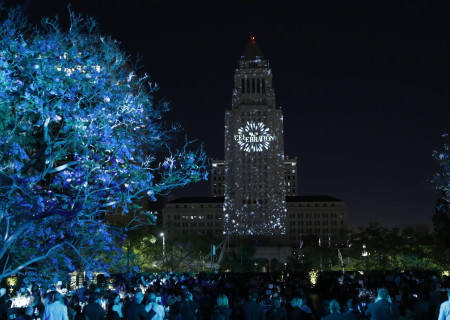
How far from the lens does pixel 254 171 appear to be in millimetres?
120500

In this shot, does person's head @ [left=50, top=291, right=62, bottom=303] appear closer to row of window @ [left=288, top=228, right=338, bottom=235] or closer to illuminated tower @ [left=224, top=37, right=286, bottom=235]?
illuminated tower @ [left=224, top=37, right=286, bottom=235]

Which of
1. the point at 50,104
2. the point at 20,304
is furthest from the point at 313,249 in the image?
the point at 50,104

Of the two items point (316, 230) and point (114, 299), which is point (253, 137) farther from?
point (114, 299)

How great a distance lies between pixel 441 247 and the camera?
194 ft

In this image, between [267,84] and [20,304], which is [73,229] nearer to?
[20,304]

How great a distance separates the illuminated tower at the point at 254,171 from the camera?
118062 millimetres

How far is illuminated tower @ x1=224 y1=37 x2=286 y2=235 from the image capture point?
387ft

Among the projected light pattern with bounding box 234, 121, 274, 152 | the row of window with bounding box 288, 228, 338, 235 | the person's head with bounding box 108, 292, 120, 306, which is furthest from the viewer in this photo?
the row of window with bounding box 288, 228, 338, 235

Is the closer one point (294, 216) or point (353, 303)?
point (353, 303)

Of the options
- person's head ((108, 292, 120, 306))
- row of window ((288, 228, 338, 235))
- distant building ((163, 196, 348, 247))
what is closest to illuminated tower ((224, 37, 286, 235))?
distant building ((163, 196, 348, 247))

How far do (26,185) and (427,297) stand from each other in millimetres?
10912

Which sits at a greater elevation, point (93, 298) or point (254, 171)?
point (254, 171)

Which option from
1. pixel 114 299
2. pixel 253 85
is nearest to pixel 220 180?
pixel 253 85

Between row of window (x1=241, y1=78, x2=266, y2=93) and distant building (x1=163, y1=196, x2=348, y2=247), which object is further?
distant building (x1=163, y1=196, x2=348, y2=247)
